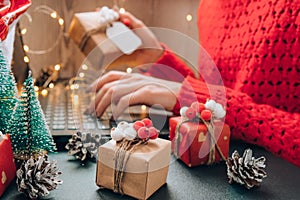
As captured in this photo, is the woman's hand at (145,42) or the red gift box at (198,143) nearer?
the red gift box at (198,143)

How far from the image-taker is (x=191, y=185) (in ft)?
1.71

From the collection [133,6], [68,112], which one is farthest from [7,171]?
[133,6]

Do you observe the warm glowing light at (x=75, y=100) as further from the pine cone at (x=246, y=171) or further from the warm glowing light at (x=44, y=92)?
the pine cone at (x=246, y=171)

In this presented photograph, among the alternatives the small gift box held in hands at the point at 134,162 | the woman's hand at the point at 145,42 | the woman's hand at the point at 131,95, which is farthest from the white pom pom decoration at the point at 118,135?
the woman's hand at the point at 145,42

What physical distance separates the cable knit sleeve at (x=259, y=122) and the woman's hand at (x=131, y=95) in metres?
0.04

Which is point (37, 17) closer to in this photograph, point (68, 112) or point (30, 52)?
point (30, 52)

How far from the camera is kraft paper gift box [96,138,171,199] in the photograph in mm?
462

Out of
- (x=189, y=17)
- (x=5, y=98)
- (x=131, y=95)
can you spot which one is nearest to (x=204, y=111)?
(x=131, y=95)

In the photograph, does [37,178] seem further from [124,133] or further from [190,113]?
[190,113]

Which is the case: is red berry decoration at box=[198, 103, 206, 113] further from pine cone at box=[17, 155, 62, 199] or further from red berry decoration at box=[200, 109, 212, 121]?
pine cone at box=[17, 155, 62, 199]

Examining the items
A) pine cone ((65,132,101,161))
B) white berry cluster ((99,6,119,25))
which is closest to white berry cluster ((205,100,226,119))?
pine cone ((65,132,101,161))

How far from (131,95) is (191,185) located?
30cm

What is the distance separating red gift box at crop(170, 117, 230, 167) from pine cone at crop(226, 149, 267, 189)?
6 cm

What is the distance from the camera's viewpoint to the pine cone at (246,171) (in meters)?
0.51
